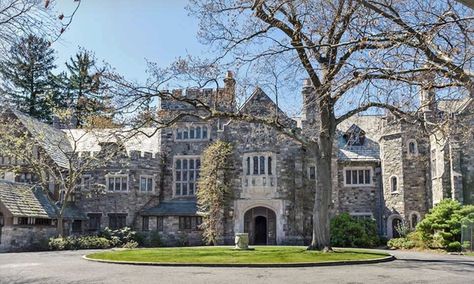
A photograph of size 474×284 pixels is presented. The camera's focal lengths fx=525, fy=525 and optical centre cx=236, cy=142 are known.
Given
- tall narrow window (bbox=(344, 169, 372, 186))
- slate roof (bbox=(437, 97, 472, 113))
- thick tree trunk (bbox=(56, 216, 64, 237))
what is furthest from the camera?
tall narrow window (bbox=(344, 169, 372, 186))

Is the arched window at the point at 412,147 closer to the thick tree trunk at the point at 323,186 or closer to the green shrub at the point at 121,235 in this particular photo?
the thick tree trunk at the point at 323,186

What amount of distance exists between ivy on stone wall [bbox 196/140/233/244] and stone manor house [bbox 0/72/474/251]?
19.6 inches

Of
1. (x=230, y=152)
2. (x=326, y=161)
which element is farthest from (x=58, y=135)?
(x=326, y=161)

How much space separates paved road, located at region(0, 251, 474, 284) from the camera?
40.7ft

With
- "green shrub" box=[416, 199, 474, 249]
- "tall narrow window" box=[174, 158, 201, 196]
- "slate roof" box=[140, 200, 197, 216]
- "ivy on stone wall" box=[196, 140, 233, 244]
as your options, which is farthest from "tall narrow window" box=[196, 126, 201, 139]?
"green shrub" box=[416, 199, 474, 249]

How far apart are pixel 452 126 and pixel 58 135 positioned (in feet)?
99.2

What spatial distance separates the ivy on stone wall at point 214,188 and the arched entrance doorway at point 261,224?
5.60 feet

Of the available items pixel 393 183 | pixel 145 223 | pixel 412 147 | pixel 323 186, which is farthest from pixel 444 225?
pixel 145 223

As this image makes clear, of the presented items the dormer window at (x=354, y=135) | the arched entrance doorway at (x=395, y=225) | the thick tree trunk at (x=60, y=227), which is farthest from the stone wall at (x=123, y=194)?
the arched entrance doorway at (x=395, y=225)

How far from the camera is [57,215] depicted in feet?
95.4

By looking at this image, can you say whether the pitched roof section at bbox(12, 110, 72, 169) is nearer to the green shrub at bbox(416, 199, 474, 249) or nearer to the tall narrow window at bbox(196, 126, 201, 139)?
the tall narrow window at bbox(196, 126, 201, 139)

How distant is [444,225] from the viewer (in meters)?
24.4

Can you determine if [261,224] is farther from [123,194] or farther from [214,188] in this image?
[123,194]

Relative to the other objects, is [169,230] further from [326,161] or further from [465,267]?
[465,267]
